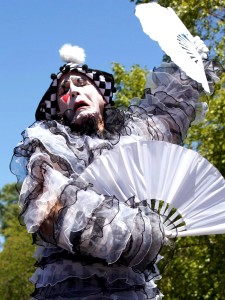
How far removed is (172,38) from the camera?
269 centimetres

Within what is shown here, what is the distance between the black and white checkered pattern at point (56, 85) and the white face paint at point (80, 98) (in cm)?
2

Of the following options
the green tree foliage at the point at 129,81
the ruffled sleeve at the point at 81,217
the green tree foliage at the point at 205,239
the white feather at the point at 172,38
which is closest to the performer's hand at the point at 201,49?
the white feather at the point at 172,38

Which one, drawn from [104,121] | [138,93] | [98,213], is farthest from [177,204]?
[138,93]

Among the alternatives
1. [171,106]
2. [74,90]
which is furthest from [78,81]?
[171,106]

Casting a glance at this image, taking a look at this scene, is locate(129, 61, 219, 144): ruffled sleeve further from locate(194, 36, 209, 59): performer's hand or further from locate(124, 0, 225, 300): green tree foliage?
locate(124, 0, 225, 300): green tree foliage

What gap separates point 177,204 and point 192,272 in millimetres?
6586

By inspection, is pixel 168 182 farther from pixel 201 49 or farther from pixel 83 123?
pixel 201 49

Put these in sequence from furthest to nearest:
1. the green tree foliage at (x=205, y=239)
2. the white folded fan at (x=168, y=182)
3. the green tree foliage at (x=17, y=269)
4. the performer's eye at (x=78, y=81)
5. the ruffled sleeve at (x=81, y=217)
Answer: the green tree foliage at (x=17, y=269) < the green tree foliage at (x=205, y=239) < the performer's eye at (x=78, y=81) < the white folded fan at (x=168, y=182) < the ruffled sleeve at (x=81, y=217)

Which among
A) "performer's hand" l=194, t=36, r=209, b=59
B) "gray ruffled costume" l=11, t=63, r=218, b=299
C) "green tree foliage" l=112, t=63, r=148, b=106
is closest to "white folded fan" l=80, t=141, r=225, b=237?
"gray ruffled costume" l=11, t=63, r=218, b=299

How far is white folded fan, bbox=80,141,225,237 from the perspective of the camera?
219 cm

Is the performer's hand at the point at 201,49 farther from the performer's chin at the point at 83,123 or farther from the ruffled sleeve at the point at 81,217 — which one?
the ruffled sleeve at the point at 81,217

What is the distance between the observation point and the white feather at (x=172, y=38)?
262cm

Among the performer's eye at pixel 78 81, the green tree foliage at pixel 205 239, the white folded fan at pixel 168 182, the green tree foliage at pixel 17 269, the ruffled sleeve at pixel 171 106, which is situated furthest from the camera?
the green tree foliage at pixel 17 269

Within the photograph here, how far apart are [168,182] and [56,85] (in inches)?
25.5
